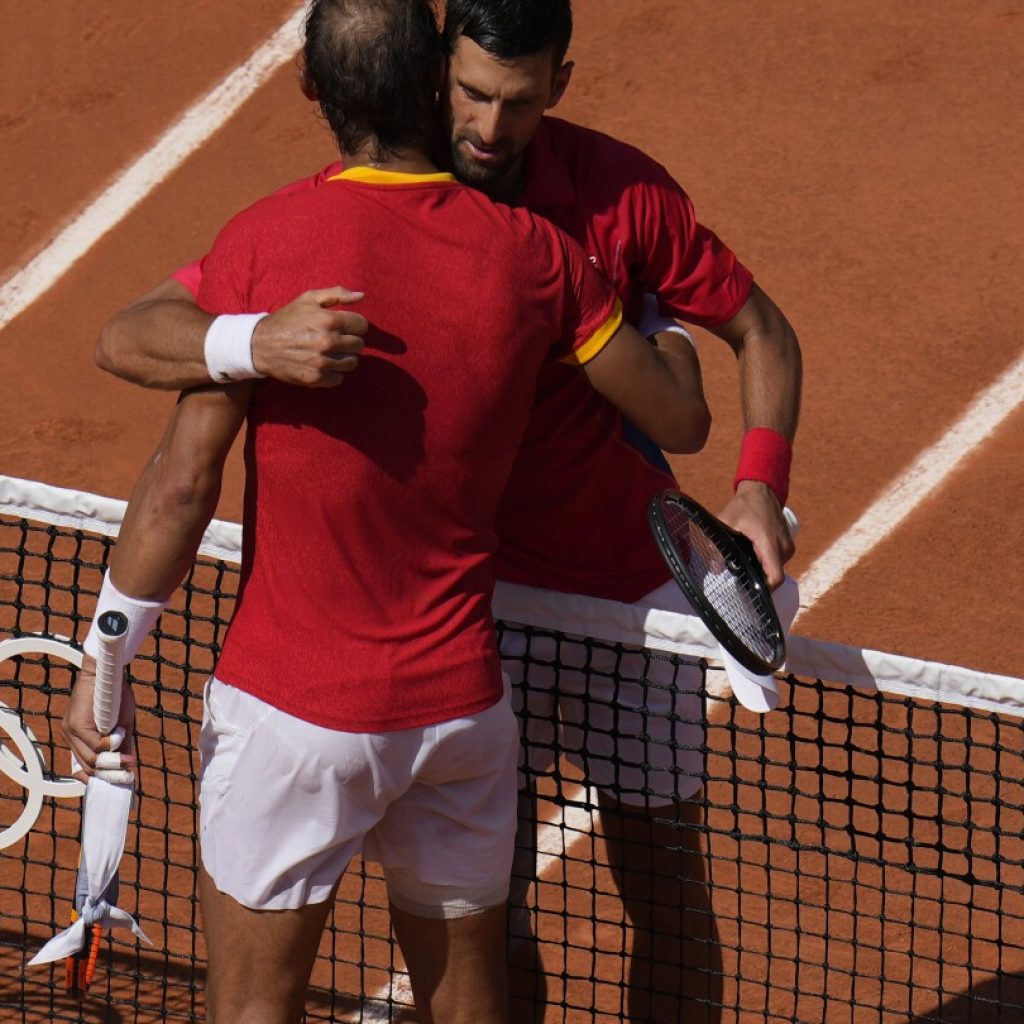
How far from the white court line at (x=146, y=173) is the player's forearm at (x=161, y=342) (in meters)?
5.29

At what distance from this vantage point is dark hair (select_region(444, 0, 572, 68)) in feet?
12.8

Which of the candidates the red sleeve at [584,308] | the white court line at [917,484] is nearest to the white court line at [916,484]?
the white court line at [917,484]

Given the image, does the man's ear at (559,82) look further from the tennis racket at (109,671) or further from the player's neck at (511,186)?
the tennis racket at (109,671)

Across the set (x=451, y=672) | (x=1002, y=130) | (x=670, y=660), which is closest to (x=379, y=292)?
(x=451, y=672)

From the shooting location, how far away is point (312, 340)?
3.26 metres

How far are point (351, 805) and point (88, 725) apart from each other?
607 mm

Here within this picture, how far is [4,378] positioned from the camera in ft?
27.9

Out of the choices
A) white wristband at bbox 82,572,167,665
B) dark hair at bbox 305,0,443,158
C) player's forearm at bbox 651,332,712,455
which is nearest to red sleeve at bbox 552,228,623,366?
player's forearm at bbox 651,332,712,455

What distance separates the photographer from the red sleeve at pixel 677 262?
14.2ft

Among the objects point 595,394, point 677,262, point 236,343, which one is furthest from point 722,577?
point 236,343

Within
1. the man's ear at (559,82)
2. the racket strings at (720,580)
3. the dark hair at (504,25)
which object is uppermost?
the dark hair at (504,25)

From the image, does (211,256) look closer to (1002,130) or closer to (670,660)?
(670,660)

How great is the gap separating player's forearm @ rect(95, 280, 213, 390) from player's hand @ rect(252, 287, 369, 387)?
18cm

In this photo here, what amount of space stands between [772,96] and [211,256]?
6.61m
